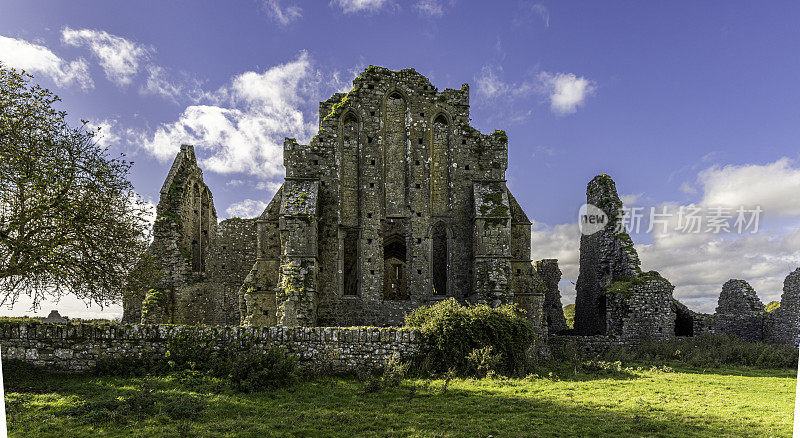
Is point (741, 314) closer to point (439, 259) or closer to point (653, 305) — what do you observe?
point (653, 305)

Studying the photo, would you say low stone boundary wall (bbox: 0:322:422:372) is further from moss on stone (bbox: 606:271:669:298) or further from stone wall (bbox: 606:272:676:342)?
moss on stone (bbox: 606:271:669:298)

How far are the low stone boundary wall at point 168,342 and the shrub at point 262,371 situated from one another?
65 cm

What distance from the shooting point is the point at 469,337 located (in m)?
12.4

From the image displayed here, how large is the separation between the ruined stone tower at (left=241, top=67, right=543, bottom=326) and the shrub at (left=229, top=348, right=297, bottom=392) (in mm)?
7526

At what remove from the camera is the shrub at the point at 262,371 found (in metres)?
9.77

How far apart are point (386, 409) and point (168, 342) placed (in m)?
5.99

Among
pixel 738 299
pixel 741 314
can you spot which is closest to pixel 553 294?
pixel 738 299

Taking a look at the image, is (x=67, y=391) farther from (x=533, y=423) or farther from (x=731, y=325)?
(x=731, y=325)

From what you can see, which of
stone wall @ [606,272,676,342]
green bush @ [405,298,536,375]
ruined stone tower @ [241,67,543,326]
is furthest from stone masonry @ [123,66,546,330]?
green bush @ [405,298,536,375]

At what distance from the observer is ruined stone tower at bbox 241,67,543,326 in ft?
61.0

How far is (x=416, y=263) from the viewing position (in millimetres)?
19422

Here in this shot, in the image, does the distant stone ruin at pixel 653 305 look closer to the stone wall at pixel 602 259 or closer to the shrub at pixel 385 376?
the stone wall at pixel 602 259

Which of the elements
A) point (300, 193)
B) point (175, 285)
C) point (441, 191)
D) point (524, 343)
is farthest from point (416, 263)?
point (175, 285)

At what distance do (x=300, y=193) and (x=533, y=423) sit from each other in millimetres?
13444
